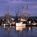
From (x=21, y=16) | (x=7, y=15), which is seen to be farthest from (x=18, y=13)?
(x=7, y=15)

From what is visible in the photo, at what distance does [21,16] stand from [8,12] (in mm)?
3269

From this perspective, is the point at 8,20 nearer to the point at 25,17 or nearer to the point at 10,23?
the point at 10,23

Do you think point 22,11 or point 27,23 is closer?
point 27,23

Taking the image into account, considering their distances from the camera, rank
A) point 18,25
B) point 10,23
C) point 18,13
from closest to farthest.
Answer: point 18,25 < point 10,23 < point 18,13

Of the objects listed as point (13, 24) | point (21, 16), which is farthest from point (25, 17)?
point (13, 24)

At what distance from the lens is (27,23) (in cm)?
3177

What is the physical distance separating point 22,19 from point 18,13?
1.87m

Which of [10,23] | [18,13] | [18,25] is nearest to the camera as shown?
[18,25]

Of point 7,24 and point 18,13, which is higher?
point 18,13

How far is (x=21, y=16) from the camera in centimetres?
3322

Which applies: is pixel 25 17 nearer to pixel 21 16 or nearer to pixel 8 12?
pixel 21 16

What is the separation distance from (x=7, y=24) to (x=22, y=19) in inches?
150

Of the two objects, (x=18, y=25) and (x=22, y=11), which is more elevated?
(x=22, y=11)

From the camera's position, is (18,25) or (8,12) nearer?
(18,25)
